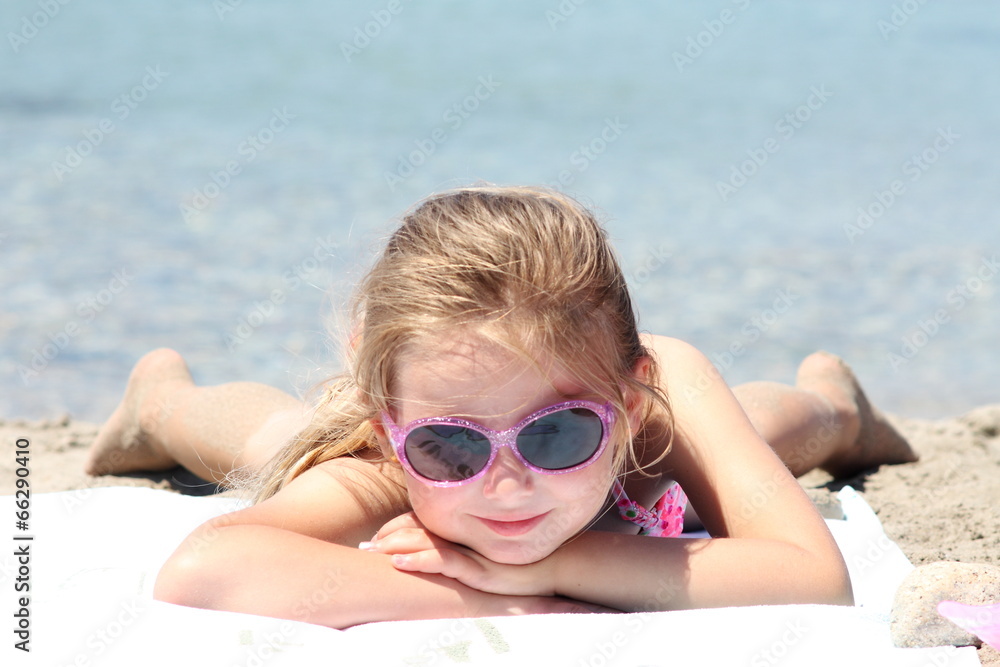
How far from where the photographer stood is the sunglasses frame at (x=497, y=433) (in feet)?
6.61

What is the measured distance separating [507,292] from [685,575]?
2.53ft

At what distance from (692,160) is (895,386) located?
5666 mm

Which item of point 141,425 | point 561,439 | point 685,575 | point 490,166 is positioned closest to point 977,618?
point 685,575

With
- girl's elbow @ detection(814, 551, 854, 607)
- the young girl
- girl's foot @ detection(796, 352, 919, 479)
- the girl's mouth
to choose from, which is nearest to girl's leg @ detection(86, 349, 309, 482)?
the young girl

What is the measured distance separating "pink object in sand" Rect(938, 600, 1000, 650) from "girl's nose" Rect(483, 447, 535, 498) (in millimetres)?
903

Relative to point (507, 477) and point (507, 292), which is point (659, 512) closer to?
point (507, 477)

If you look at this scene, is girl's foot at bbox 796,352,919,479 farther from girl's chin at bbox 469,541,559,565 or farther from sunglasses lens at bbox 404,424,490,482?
sunglasses lens at bbox 404,424,490,482

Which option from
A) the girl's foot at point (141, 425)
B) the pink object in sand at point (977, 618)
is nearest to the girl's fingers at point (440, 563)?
the pink object in sand at point (977, 618)

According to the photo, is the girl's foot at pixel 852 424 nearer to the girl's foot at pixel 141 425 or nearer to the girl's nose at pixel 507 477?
the girl's nose at pixel 507 477

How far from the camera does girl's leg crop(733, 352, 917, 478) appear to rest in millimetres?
3613

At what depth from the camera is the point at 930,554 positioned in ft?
9.93

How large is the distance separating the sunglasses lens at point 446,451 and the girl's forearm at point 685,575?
35 cm

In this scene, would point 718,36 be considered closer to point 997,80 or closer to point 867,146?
point 997,80

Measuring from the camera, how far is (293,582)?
207 centimetres
